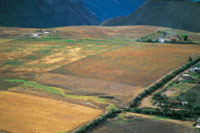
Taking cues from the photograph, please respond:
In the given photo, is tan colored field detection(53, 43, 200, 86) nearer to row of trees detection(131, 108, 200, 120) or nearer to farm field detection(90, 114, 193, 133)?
row of trees detection(131, 108, 200, 120)

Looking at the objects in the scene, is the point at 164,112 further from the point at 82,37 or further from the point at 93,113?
the point at 82,37

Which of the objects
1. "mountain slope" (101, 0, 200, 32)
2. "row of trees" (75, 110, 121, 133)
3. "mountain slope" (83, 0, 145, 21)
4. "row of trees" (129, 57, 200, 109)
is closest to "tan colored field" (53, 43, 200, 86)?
"row of trees" (129, 57, 200, 109)

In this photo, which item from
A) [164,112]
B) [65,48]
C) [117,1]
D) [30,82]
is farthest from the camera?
[117,1]

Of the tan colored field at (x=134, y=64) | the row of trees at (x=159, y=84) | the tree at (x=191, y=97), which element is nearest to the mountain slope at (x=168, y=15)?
Answer: the tan colored field at (x=134, y=64)

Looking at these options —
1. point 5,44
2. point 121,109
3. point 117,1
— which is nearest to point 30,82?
point 121,109

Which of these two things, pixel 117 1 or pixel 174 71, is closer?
pixel 174 71

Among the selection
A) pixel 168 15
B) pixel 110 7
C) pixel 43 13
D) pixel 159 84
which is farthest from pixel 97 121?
pixel 110 7

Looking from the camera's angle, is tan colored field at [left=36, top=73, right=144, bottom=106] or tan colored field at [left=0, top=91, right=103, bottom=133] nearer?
tan colored field at [left=0, top=91, right=103, bottom=133]
